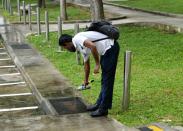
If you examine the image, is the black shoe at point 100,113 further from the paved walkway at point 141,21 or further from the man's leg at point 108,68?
the paved walkway at point 141,21

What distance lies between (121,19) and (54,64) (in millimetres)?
11547

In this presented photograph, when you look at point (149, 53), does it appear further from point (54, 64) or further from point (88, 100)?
point (88, 100)

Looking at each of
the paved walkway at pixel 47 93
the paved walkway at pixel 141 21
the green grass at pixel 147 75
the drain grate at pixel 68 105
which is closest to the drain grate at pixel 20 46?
the paved walkway at pixel 47 93

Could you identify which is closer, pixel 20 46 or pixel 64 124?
pixel 64 124

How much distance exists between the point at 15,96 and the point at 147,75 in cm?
303

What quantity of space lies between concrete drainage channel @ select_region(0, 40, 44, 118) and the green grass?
40.7 inches

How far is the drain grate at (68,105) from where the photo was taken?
26.7ft

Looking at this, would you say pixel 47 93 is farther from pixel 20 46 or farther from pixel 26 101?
pixel 20 46

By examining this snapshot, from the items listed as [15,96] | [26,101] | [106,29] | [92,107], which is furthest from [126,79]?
[15,96]

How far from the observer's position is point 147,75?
10.6m

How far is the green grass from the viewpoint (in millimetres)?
7781

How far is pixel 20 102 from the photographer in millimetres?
9164

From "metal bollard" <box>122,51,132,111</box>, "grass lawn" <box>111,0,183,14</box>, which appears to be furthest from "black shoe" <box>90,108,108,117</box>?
"grass lawn" <box>111,0,183,14</box>

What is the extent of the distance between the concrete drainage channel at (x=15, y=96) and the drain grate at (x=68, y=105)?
32 centimetres
